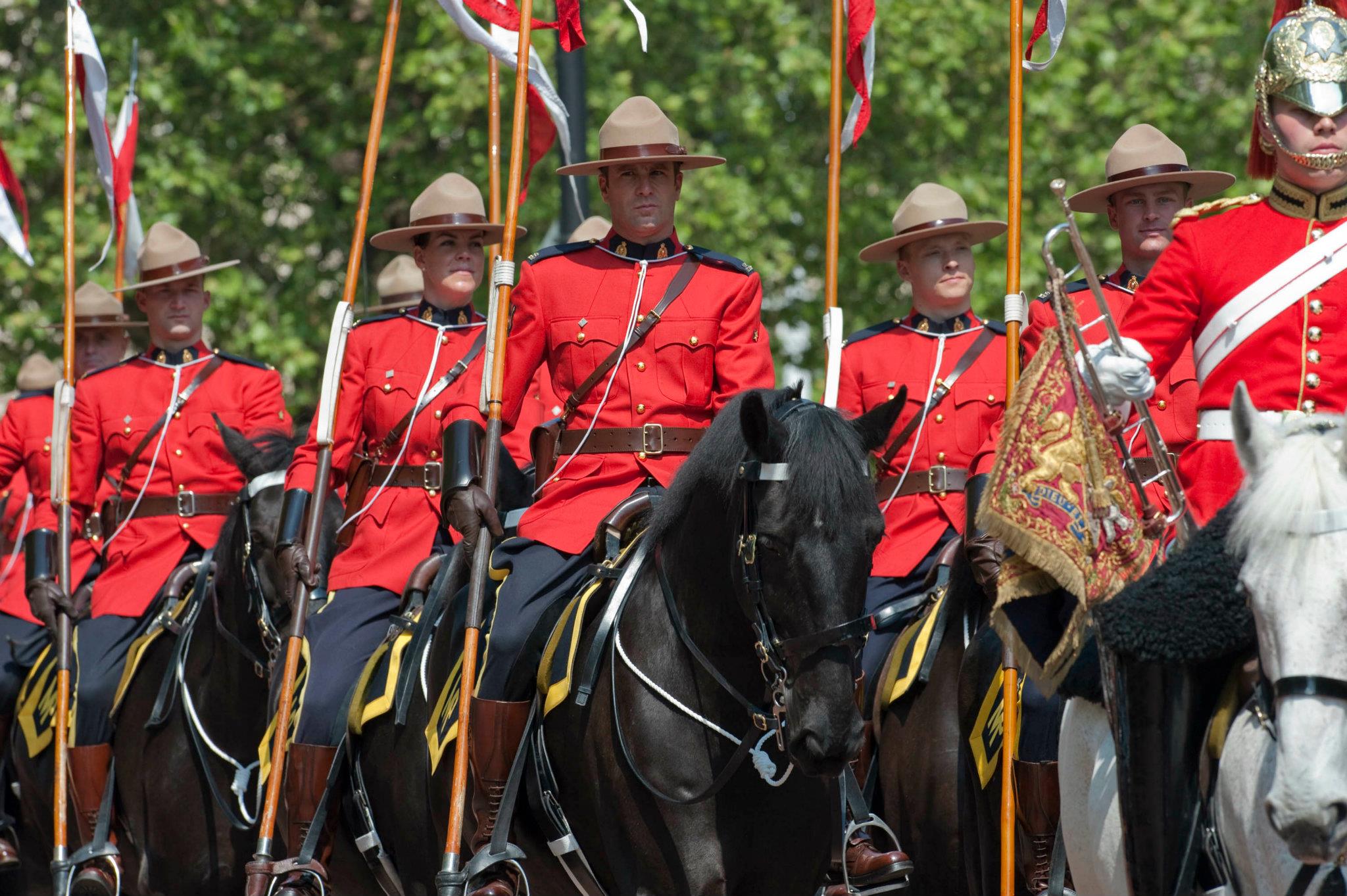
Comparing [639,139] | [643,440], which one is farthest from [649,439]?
→ [639,139]

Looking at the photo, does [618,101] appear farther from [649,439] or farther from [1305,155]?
[1305,155]

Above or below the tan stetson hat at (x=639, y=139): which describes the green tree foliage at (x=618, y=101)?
above

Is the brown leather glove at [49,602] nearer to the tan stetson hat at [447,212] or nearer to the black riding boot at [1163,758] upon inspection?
the tan stetson hat at [447,212]

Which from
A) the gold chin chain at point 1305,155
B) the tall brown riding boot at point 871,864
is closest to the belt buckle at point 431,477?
the tall brown riding boot at point 871,864

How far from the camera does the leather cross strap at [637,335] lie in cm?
711

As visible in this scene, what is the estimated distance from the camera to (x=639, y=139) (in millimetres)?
7332

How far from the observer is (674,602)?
6.25 m

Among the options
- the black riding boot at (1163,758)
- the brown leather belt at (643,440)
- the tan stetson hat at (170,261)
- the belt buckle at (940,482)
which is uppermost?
the tan stetson hat at (170,261)

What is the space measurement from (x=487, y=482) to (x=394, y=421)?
1.57m

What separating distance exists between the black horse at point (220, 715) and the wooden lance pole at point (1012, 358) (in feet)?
10.8

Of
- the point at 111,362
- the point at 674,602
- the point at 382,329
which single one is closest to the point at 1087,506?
the point at 674,602

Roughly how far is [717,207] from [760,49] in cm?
173

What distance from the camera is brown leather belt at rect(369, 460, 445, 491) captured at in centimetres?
846

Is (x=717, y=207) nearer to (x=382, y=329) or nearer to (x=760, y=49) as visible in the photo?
(x=760, y=49)
